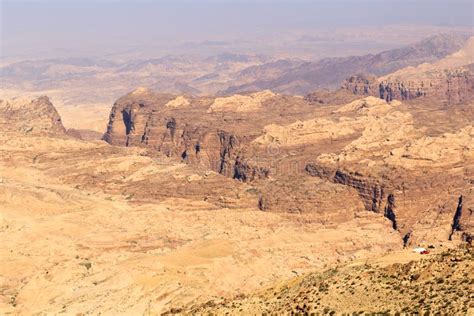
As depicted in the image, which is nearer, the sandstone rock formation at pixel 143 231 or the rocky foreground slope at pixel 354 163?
the sandstone rock formation at pixel 143 231

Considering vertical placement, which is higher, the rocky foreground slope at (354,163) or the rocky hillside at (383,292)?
the rocky hillside at (383,292)

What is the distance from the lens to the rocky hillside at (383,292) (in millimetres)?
41094

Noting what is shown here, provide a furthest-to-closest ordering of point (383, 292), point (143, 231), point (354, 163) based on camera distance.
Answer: point (354, 163)
point (143, 231)
point (383, 292)

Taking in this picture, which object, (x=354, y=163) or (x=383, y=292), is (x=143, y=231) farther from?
(x=383, y=292)

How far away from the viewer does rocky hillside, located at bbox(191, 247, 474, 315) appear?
1618 inches

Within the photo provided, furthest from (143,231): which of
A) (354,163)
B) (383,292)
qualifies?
(383,292)

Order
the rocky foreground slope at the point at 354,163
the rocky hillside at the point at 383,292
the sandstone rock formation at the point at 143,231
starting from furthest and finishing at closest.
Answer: the rocky foreground slope at the point at 354,163
the sandstone rock formation at the point at 143,231
the rocky hillside at the point at 383,292

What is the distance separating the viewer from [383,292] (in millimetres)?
45125

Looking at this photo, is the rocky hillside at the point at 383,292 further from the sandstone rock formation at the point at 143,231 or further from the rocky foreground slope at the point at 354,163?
the rocky foreground slope at the point at 354,163

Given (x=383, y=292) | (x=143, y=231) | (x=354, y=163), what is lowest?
(x=143, y=231)

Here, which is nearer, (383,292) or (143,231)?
(383,292)

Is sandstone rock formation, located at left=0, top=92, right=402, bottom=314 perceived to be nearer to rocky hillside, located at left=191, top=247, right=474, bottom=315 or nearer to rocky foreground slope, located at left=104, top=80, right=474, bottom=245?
rocky foreground slope, located at left=104, top=80, right=474, bottom=245

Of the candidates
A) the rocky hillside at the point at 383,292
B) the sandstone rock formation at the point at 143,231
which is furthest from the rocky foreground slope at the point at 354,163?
the rocky hillside at the point at 383,292

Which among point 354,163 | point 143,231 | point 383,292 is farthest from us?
point 354,163
